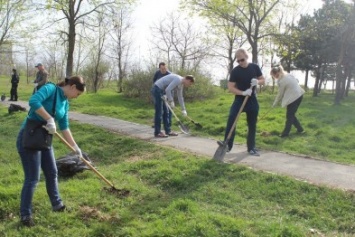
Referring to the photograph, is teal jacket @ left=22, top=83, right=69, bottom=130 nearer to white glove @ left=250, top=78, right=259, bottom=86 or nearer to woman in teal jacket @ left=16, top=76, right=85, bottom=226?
woman in teal jacket @ left=16, top=76, right=85, bottom=226

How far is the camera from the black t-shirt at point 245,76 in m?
7.29

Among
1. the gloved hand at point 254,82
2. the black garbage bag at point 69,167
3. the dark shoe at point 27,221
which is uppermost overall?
the gloved hand at point 254,82

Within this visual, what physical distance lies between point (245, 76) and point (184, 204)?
303 cm

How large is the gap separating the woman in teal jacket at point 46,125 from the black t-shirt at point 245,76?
11.3 ft

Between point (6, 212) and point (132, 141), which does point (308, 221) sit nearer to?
point (6, 212)

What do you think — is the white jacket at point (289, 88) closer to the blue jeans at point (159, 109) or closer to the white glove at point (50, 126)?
the blue jeans at point (159, 109)

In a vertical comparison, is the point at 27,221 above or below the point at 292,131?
below

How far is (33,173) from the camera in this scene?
4637 millimetres

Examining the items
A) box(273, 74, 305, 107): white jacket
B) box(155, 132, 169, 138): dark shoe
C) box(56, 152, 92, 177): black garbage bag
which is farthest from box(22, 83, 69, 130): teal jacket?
box(273, 74, 305, 107): white jacket

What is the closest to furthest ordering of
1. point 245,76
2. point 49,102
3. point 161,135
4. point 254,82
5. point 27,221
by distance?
point 49,102 < point 27,221 < point 254,82 < point 245,76 < point 161,135

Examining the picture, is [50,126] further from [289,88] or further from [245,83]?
[289,88]

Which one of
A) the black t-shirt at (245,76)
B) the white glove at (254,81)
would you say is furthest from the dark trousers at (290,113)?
the white glove at (254,81)

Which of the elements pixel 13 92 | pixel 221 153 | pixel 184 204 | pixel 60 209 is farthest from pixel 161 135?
pixel 13 92

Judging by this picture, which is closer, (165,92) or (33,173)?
(33,173)
